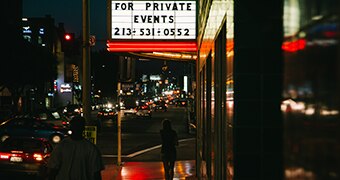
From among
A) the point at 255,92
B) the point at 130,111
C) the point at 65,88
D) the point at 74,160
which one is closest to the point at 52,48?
the point at 65,88

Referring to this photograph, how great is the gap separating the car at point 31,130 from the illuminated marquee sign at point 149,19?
12.3 m

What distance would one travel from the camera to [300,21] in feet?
9.25

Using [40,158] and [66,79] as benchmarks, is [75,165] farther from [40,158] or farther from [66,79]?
[66,79]

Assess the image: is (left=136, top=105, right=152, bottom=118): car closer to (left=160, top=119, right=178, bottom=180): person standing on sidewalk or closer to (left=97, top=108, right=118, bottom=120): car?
(left=97, top=108, right=118, bottom=120): car

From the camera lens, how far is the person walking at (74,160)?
680cm

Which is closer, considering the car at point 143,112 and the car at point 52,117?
the car at point 52,117

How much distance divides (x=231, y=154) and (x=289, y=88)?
217 cm

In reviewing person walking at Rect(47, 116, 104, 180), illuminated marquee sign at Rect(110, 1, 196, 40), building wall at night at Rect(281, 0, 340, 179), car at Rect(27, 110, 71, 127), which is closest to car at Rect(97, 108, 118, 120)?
car at Rect(27, 110, 71, 127)

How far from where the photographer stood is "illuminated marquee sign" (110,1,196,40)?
15.7m

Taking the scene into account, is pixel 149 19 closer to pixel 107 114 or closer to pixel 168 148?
pixel 168 148

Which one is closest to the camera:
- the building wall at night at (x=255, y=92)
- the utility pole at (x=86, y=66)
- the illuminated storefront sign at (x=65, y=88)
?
the building wall at night at (x=255, y=92)

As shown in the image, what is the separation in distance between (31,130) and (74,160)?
70.2ft

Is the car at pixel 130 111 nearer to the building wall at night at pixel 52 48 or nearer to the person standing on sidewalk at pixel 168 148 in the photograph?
the building wall at night at pixel 52 48

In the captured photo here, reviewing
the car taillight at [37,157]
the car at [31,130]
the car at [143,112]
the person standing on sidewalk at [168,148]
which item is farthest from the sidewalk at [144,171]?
the car at [143,112]
